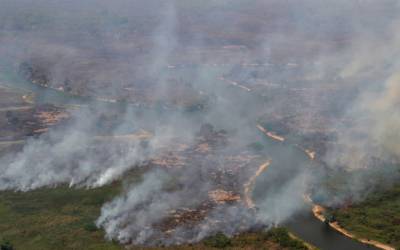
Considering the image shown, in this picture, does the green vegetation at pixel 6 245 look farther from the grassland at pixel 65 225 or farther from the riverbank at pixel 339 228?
the riverbank at pixel 339 228

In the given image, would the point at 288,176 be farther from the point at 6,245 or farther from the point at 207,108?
the point at 6,245

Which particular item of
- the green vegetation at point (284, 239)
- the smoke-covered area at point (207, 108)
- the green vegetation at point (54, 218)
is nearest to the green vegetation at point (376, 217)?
the smoke-covered area at point (207, 108)

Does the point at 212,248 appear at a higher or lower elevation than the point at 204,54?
higher

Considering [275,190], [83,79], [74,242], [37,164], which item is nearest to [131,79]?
[83,79]

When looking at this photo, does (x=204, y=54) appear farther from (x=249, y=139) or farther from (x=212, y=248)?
(x=212, y=248)

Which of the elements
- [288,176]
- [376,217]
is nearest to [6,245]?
[288,176]

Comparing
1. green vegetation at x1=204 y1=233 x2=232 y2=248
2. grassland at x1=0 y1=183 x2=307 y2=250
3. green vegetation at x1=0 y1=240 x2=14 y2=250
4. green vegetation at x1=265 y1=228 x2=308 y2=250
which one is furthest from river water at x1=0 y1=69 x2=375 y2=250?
green vegetation at x1=0 y1=240 x2=14 y2=250

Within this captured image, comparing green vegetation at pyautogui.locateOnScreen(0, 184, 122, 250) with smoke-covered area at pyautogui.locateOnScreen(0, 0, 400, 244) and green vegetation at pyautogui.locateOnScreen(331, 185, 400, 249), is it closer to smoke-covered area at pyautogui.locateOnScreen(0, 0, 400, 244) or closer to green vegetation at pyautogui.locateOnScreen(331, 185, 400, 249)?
smoke-covered area at pyautogui.locateOnScreen(0, 0, 400, 244)
